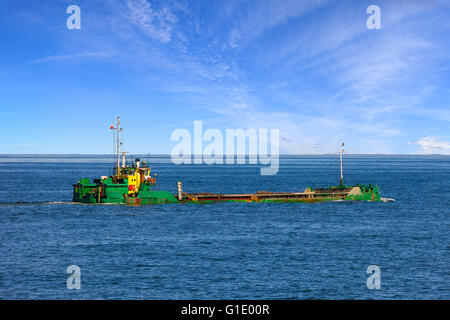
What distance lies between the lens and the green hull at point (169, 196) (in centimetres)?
6316

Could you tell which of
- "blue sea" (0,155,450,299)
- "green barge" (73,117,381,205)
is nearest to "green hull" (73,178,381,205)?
"green barge" (73,117,381,205)

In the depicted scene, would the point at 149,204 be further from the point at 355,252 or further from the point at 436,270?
the point at 436,270

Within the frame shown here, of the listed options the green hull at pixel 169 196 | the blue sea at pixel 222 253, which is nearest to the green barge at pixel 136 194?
the green hull at pixel 169 196

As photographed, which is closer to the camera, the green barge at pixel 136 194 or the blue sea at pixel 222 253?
the blue sea at pixel 222 253

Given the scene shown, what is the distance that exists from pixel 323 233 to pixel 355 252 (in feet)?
28.5

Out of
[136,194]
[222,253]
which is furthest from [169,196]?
[222,253]

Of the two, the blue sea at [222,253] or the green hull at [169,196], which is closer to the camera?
the blue sea at [222,253]

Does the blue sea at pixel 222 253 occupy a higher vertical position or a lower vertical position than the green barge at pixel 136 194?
lower

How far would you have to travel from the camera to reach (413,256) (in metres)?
34.6

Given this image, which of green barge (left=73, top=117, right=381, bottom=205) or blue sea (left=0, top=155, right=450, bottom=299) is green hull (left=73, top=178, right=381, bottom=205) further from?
blue sea (left=0, top=155, right=450, bottom=299)

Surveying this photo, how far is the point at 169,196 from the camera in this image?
65.4m

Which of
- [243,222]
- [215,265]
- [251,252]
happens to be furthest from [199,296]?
[243,222]

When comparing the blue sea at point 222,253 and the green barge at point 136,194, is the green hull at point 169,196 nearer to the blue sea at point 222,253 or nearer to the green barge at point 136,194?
the green barge at point 136,194

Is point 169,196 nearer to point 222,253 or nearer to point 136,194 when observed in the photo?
point 136,194
